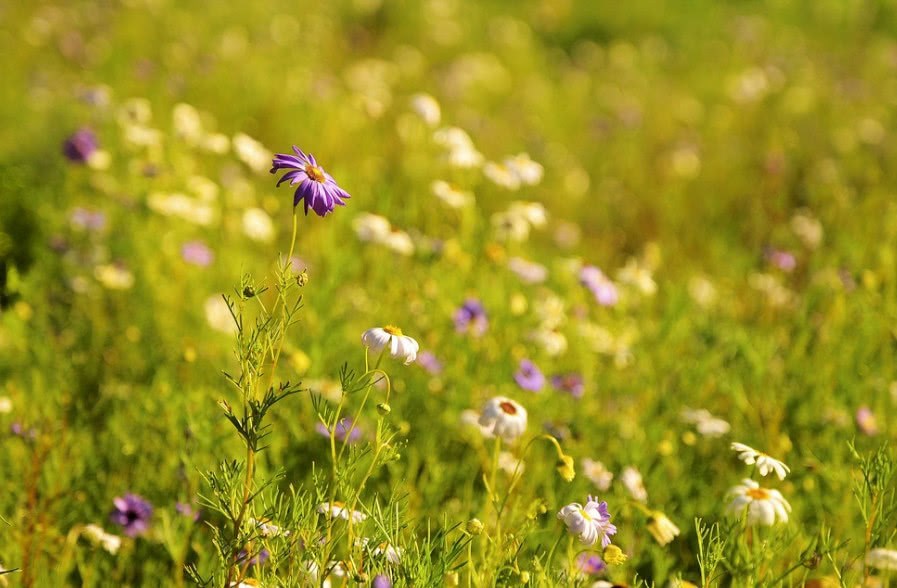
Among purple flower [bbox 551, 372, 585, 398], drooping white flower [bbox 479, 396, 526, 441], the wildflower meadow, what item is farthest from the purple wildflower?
drooping white flower [bbox 479, 396, 526, 441]

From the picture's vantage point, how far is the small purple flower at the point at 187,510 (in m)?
1.88

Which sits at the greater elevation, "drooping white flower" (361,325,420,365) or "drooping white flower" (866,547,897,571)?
"drooping white flower" (361,325,420,365)

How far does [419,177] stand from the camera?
409 cm

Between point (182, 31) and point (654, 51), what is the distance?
13.1 ft

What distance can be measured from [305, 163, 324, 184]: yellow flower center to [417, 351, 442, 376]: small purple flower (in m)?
1.10

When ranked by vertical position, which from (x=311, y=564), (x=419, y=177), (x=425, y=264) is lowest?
(x=419, y=177)

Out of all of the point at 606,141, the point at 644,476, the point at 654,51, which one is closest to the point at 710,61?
the point at 654,51

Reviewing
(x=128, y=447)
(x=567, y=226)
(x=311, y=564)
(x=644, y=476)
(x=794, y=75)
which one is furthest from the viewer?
(x=794, y=75)

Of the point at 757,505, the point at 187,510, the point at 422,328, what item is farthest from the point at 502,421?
the point at 422,328

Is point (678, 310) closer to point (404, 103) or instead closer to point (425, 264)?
point (425, 264)

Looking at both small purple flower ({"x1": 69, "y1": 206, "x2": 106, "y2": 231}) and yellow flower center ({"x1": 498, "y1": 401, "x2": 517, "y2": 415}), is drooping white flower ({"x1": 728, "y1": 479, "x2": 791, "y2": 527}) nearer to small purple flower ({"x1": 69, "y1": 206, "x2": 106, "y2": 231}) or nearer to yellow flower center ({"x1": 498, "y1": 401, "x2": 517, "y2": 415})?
yellow flower center ({"x1": 498, "y1": 401, "x2": 517, "y2": 415})

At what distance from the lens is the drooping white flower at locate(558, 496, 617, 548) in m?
1.46

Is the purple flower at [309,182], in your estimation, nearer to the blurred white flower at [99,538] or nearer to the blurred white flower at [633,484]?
Result: the blurred white flower at [99,538]

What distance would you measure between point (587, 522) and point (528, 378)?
36.2 inches
